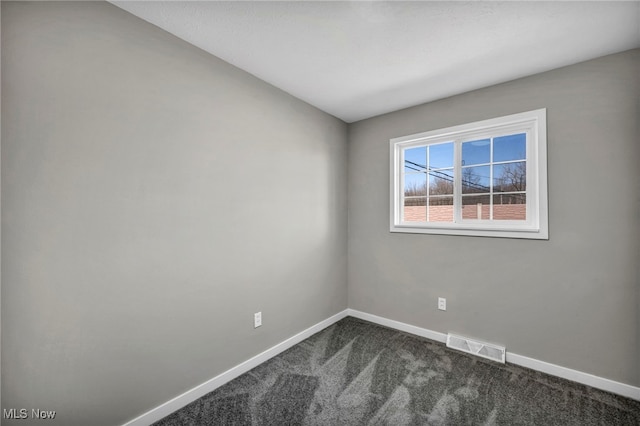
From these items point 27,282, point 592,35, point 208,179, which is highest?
point 592,35

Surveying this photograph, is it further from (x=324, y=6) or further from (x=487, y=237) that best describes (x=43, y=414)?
(x=487, y=237)

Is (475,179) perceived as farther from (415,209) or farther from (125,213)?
(125,213)

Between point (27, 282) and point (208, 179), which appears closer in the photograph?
point (27, 282)

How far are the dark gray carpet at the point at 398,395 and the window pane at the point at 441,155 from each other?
1.78 m

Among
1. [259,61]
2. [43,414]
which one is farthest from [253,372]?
[259,61]

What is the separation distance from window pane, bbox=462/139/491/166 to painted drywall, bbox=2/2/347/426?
178 cm

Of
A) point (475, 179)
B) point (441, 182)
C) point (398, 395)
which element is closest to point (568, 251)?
point (475, 179)

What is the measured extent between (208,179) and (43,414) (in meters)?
1.45

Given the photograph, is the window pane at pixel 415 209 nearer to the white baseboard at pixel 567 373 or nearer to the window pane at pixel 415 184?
the window pane at pixel 415 184

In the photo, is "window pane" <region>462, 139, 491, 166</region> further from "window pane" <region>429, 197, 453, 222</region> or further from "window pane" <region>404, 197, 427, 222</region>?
"window pane" <region>404, 197, 427, 222</region>

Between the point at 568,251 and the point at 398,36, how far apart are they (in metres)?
2.02

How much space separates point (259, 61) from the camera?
201 centimetres

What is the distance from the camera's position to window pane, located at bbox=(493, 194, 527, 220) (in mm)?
2312

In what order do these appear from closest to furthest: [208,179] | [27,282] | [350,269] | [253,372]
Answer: [27,282] < [208,179] < [253,372] < [350,269]
